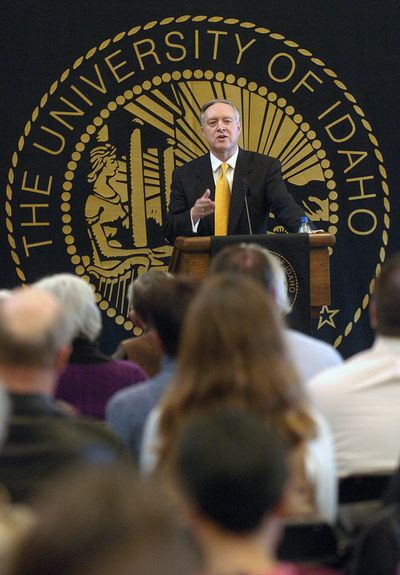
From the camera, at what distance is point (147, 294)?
3.13m

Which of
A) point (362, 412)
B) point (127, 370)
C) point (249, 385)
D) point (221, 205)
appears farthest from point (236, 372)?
point (221, 205)

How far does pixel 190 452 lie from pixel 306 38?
6088 mm

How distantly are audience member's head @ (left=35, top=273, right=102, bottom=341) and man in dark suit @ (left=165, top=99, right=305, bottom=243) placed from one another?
2045 millimetres

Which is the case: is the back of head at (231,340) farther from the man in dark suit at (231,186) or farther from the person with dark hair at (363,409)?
the man in dark suit at (231,186)

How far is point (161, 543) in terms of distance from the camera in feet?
3.32

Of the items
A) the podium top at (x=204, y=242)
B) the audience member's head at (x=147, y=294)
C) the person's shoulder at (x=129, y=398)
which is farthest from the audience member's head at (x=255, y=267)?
the podium top at (x=204, y=242)

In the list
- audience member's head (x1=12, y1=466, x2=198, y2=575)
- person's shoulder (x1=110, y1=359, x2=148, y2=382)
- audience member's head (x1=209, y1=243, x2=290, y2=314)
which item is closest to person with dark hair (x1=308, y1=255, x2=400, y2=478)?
audience member's head (x1=209, y1=243, x2=290, y2=314)

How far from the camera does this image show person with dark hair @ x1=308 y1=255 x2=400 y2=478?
2561 millimetres

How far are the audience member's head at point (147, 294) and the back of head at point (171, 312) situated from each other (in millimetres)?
21

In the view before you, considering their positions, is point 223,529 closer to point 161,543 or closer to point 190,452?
point 190,452

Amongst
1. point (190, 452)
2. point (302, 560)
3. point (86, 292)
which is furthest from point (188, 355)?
point (86, 292)

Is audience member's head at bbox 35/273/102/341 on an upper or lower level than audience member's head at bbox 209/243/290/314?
lower

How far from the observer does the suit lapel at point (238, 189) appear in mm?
5477

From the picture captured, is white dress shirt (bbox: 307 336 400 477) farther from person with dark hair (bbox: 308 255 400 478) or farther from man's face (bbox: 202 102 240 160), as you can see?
man's face (bbox: 202 102 240 160)
